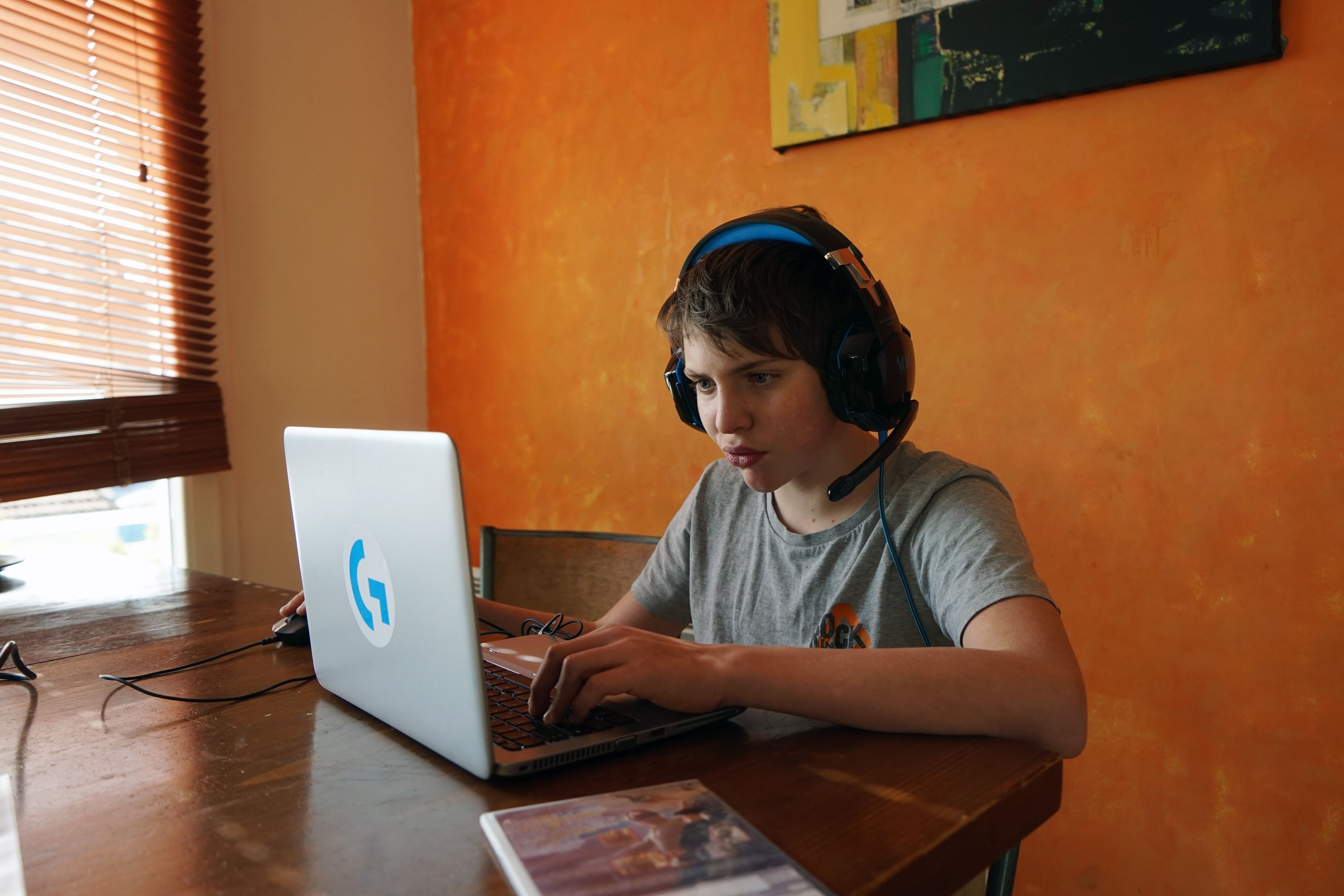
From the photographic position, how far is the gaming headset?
0.95 m

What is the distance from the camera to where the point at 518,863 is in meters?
0.51

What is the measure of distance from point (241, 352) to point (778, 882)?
7.58ft

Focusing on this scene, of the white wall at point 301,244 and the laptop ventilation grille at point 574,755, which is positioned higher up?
the white wall at point 301,244

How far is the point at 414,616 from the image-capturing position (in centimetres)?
68

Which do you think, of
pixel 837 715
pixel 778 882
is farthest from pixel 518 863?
pixel 837 715

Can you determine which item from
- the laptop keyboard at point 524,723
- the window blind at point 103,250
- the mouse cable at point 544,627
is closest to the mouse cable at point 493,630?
the mouse cable at point 544,627

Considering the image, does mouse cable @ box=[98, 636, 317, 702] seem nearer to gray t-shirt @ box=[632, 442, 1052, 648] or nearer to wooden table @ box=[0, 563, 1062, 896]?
wooden table @ box=[0, 563, 1062, 896]

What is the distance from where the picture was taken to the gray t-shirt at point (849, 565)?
894mm

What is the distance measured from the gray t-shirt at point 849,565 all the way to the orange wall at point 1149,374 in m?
0.64

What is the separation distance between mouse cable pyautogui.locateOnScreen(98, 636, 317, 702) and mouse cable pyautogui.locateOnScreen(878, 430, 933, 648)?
634 mm

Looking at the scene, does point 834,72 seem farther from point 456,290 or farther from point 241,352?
point 241,352

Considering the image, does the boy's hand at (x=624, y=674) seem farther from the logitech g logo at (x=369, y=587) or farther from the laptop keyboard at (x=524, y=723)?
the logitech g logo at (x=369, y=587)

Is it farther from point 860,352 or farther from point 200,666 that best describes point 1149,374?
point 200,666

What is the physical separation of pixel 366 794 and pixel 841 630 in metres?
0.58
